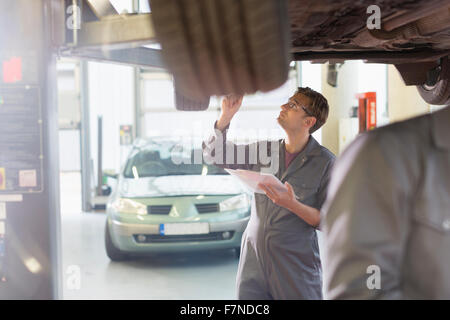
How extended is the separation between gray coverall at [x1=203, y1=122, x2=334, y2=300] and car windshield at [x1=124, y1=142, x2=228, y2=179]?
121 inches

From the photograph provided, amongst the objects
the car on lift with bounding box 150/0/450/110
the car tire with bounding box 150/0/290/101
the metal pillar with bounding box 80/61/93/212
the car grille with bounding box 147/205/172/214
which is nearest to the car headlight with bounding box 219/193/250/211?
the car grille with bounding box 147/205/172/214

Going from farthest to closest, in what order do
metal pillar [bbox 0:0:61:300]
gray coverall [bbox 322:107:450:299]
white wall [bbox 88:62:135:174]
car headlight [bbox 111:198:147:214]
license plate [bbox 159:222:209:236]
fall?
white wall [bbox 88:62:135:174]
car headlight [bbox 111:198:147:214]
license plate [bbox 159:222:209:236]
metal pillar [bbox 0:0:61:300]
gray coverall [bbox 322:107:450:299]

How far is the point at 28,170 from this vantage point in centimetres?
187

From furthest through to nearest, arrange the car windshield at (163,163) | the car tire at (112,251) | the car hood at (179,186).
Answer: the car windshield at (163,163) < the car tire at (112,251) < the car hood at (179,186)

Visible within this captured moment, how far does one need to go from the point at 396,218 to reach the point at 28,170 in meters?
1.53

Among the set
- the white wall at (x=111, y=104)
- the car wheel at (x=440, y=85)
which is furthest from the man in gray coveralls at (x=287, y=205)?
the white wall at (x=111, y=104)

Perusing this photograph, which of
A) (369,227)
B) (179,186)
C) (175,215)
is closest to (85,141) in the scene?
(179,186)

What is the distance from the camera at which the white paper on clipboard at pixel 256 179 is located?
1.71m

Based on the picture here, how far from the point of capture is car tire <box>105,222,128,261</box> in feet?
15.3

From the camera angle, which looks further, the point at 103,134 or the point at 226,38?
the point at 103,134

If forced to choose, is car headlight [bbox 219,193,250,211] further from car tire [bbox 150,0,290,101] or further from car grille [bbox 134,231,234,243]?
car tire [bbox 150,0,290,101]

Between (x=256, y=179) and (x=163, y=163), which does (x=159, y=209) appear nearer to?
(x=163, y=163)

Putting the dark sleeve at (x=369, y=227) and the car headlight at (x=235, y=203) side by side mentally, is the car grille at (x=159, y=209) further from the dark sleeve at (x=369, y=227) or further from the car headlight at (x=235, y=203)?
the dark sleeve at (x=369, y=227)

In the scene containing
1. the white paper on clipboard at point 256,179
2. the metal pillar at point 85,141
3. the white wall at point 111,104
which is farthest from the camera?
the white wall at point 111,104
